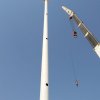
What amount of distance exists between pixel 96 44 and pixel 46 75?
11.1m

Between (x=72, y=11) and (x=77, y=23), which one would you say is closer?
(x=77, y=23)

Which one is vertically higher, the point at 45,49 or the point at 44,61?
the point at 45,49

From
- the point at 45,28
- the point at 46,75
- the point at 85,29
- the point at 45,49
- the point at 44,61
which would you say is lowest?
the point at 46,75

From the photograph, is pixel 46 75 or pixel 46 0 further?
pixel 46 0

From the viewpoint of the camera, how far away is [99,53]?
1151 inches

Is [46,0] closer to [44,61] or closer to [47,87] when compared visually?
[44,61]

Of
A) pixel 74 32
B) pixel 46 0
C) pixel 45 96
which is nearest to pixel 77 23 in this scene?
pixel 74 32

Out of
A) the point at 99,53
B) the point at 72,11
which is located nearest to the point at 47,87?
the point at 99,53

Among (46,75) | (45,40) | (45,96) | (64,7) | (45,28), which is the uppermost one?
(64,7)

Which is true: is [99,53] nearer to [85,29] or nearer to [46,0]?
[85,29]

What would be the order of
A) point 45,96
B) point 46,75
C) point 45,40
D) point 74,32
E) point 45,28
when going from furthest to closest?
point 74,32 → point 45,28 → point 45,40 → point 46,75 → point 45,96

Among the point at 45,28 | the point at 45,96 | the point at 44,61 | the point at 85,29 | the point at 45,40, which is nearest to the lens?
the point at 45,96

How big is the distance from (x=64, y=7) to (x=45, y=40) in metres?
20.4

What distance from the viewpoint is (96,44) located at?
30.9m
